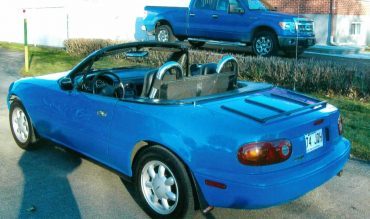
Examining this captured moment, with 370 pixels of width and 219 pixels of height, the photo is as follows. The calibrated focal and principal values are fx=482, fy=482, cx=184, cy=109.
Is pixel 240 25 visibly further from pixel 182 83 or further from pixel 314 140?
pixel 314 140

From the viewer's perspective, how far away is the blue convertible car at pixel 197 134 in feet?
11.9

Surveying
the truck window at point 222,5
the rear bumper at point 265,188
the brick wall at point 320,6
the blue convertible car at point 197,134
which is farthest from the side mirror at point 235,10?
the rear bumper at point 265,188

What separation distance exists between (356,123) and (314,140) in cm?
383

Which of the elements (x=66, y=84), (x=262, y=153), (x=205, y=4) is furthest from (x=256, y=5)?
(x=262, y=153)

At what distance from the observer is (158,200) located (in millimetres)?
4203

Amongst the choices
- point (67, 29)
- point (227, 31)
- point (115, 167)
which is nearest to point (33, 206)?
point (115, 167)

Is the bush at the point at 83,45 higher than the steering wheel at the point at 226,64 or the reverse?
the reverse

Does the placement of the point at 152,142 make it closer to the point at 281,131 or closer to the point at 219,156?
the point at 219,156

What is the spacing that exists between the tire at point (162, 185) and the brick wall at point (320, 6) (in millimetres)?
18203

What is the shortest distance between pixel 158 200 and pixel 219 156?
854mm

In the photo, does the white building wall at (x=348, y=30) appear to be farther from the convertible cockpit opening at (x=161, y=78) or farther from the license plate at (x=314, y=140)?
the license plate at (x=314, y=140)

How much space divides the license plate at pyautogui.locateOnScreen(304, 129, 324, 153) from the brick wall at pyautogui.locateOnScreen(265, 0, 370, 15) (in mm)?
17746

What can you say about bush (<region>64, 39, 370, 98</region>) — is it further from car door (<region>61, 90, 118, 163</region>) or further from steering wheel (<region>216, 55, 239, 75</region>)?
car door (<region>61, 90, 118, 163</region>)

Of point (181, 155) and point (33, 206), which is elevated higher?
point (181, 155)
